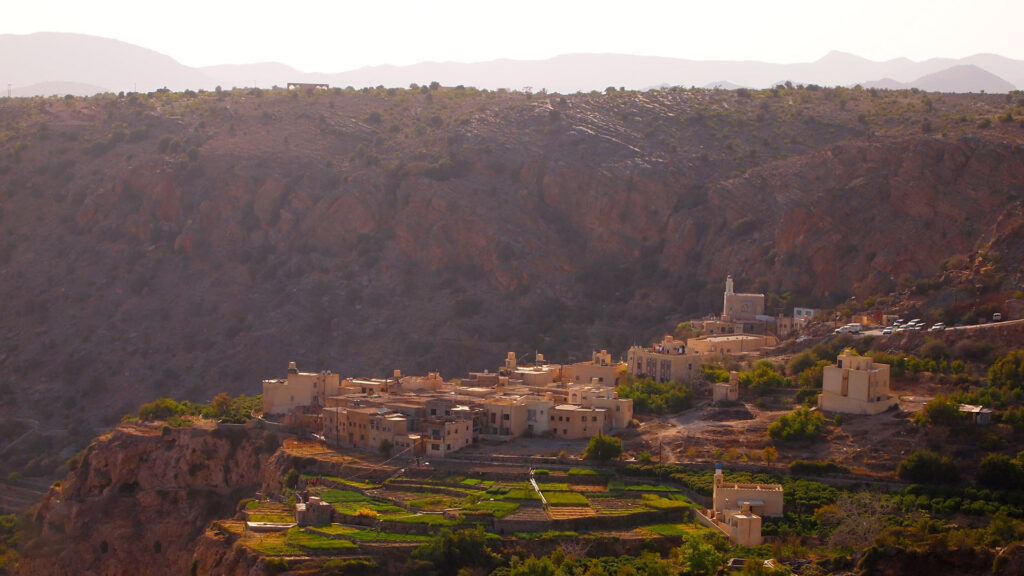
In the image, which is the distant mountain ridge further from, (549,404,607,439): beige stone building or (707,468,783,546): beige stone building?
(707,468,783,546): beige stone building

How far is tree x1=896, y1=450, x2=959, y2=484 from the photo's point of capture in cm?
3922

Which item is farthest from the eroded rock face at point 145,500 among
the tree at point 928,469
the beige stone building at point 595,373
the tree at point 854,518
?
the tree at point 928,469

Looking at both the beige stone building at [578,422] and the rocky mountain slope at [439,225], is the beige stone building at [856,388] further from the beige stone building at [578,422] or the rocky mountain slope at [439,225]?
the rocky mountain slope at [439,225]

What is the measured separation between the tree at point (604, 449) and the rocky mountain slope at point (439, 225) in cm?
2333

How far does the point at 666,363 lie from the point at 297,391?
42.5 ft

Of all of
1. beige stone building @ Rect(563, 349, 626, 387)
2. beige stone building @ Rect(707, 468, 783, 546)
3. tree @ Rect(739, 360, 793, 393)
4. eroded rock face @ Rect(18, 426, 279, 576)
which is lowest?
eroded rock face @ Rect(18, 426, 279, 576)

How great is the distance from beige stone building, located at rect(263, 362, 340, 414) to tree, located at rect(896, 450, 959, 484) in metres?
20.4

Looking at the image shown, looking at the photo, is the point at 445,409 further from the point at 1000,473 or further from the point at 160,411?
the point at 1000,473

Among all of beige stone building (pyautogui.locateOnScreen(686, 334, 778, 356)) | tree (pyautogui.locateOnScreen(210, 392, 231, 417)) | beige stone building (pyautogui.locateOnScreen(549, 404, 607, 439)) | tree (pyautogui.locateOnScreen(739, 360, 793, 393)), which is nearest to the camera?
beige stone building (pyautogui.locateOnScreen(549, 404, 607, 439))

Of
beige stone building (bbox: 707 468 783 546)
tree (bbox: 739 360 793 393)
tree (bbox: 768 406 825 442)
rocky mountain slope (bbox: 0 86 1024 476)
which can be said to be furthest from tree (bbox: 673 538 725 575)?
rocky mountain slope (bbox: 0 86 1024 476)

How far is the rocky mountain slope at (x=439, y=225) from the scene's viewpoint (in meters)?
68.9

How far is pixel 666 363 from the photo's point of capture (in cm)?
5066

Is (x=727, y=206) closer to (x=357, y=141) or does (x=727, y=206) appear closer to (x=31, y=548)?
(x=357, y=141)

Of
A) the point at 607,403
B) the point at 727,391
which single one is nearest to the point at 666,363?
the point at 727,391
